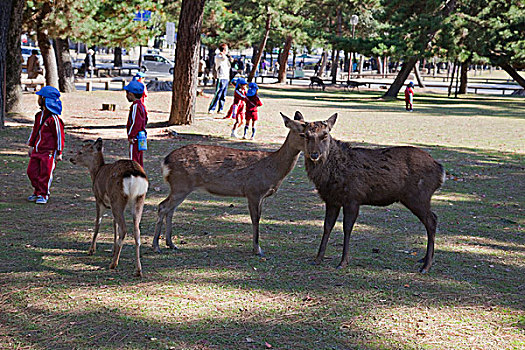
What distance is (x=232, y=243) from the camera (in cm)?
743

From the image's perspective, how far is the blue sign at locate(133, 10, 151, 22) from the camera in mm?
28609

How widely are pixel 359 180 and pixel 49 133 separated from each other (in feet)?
15.0

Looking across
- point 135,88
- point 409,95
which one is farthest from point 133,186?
point 409,95

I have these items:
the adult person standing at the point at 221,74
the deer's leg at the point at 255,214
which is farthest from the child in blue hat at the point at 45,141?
the adult person standing at the point at 221,74

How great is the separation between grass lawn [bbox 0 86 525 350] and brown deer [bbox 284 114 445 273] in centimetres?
51

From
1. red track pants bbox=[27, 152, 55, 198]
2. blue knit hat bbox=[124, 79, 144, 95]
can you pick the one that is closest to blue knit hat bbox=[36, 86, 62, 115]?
red track pants bbox=[27, 152, 55, 198]

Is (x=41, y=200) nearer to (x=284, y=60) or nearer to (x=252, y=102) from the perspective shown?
(x=252, y=102)

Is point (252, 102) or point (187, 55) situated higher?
point (187, 55)

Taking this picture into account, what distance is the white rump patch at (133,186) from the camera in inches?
239

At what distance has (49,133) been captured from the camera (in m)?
8.81

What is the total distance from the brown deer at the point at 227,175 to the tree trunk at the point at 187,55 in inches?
404

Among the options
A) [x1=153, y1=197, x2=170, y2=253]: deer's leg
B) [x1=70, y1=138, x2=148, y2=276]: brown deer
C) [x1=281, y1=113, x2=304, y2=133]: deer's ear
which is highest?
[x1=281, y1=113, x2=304, y2=133]: deer's ear

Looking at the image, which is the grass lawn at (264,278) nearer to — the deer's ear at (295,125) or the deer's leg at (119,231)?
the deer's leg at (119,231)

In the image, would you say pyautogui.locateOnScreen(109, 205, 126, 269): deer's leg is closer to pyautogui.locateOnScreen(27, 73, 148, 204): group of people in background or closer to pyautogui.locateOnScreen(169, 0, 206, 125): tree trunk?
pyautogui.locateOnScreen(27, 73, 148, 204): group of people in background
